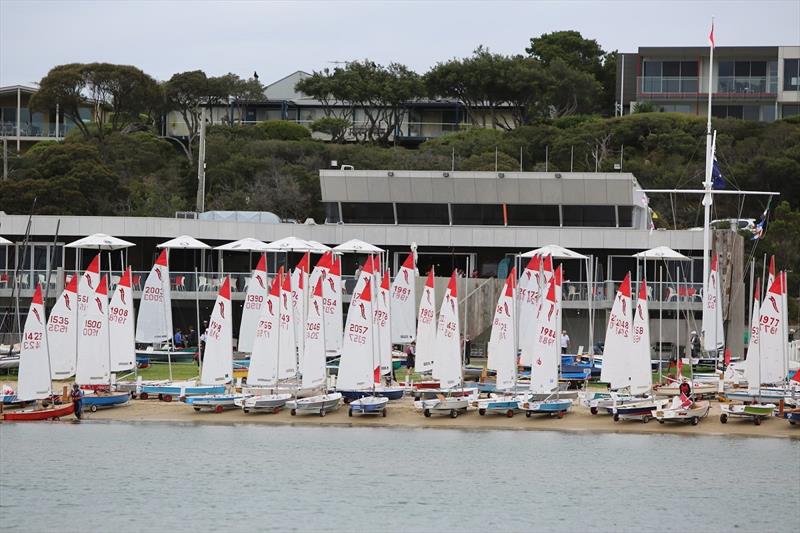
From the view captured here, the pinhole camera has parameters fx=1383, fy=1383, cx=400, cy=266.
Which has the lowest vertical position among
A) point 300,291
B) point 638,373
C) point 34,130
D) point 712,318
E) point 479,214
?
point 638,373

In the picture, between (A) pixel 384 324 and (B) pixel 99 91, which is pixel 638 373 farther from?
(B) pixel 99 91

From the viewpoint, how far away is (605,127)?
94.4 metres

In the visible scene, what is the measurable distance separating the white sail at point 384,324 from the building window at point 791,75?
205 ft

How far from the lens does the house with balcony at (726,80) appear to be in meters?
103

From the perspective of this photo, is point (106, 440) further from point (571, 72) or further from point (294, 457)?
point (571, 72)

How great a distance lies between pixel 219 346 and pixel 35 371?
19.7 feet

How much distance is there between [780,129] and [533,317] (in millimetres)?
44341

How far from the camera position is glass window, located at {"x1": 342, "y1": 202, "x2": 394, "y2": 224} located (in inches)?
2603

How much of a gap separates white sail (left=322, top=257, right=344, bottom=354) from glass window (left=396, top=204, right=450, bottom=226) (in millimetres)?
13632

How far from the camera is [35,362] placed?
44.3 metres

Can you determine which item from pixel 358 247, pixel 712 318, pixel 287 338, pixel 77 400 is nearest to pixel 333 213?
pixel 358 247

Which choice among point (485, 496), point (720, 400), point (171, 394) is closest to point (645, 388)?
point (720, 400)

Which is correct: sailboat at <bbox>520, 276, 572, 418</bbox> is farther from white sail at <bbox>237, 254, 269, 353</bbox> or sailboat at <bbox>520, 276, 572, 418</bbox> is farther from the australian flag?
the australian flag

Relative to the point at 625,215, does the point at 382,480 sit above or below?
below
